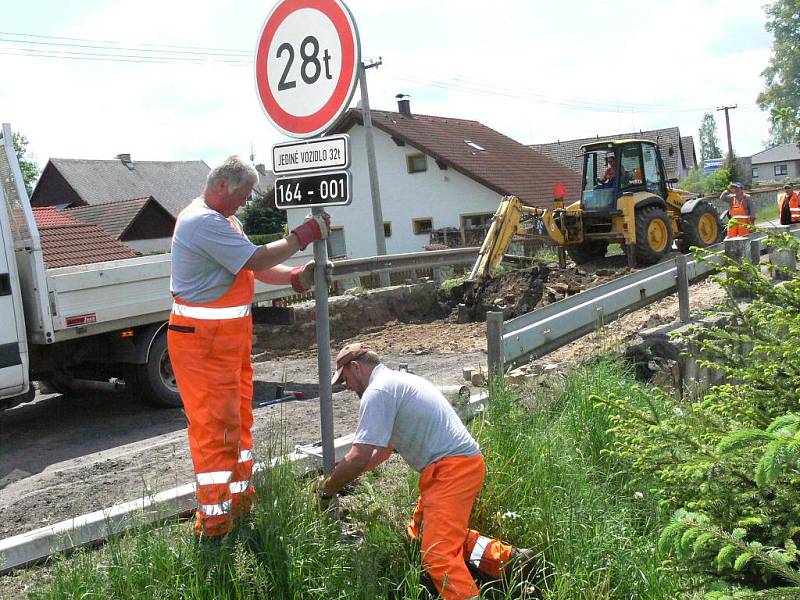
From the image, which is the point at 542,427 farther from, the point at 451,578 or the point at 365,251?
the point at 365,251

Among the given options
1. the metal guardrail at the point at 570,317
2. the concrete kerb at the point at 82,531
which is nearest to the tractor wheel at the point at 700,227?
the metal guardrail at the point at 570,317

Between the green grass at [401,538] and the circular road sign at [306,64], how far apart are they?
5.58 feet

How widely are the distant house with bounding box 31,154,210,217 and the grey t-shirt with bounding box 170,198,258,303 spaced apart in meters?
45.7

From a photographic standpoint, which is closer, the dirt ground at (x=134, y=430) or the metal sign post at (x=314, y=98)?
the metal sign post at (x=314, y=98)

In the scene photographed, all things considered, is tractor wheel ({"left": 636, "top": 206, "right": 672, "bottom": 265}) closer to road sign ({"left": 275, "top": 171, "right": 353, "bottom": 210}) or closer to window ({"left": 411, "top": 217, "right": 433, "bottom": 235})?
road sign ({"left": 275, "top": 171, "right": 353, "bottom": 210})

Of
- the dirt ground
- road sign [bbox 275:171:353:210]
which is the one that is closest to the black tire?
the dirt ground

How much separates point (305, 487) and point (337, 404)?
340cm

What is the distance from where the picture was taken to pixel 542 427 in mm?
5066

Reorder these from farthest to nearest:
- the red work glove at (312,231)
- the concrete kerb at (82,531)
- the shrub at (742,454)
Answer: the red work glove at (312,231) < the concrete kerb at (82,531) < the shrub at (742,454)

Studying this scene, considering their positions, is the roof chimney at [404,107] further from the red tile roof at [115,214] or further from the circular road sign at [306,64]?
the circular road sign at [306,64]

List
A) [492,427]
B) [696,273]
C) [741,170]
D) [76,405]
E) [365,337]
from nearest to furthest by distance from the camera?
[492,427], [76,405], [696,273], [365,337], [741,170]

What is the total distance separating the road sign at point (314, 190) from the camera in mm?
3918

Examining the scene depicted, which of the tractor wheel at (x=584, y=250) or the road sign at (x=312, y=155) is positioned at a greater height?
the road sign at (x=312, y=155)

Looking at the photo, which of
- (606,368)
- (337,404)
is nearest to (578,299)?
(606,368)
